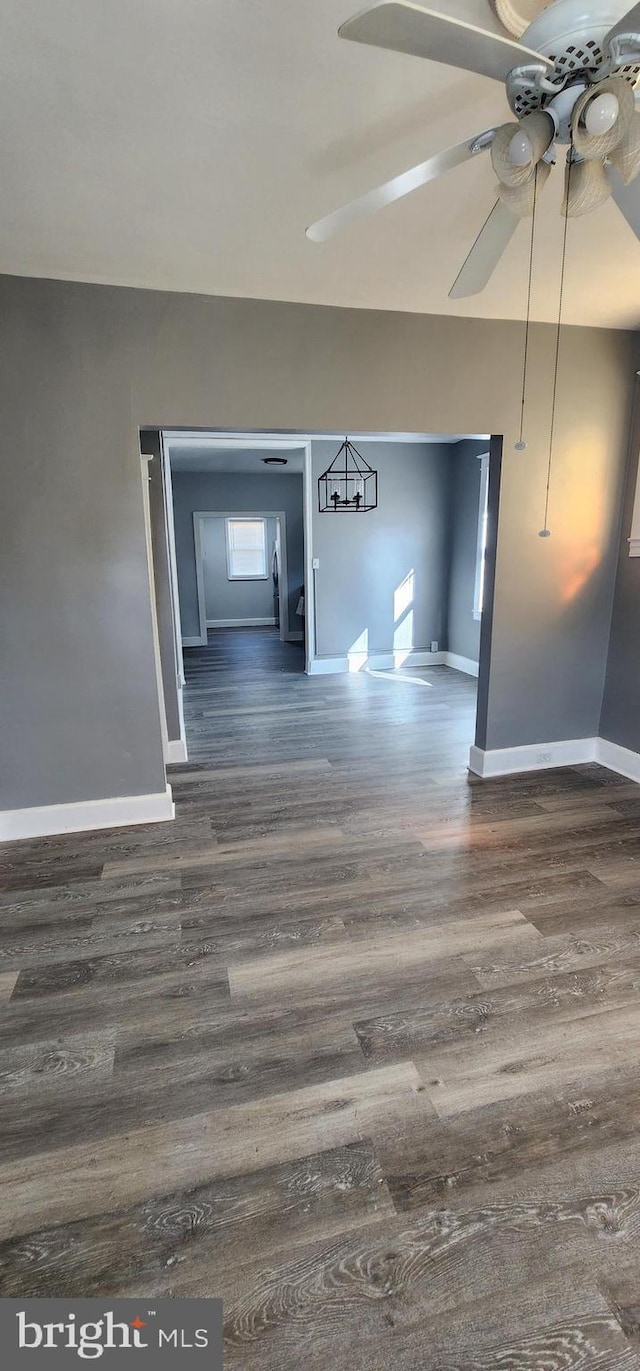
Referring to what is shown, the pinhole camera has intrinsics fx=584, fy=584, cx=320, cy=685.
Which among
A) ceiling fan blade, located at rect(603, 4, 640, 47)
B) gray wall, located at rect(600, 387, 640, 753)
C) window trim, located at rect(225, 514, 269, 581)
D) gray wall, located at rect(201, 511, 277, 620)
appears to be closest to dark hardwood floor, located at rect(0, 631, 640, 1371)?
gray wall, located at rect(600, 387, 640, 753)

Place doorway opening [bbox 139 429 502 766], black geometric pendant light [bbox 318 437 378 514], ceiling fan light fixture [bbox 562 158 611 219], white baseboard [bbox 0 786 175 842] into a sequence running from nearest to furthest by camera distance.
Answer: ceiling fan light fixture [bbox 562 158 611 219] < white baseboard [bbox 0 786 175 842] < doorway opening [bbox 139 429 502 766] < black geometric pendant light [bbox 318 437 378 514]

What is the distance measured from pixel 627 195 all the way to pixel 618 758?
9.95 feet

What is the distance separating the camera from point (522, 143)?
122 cm

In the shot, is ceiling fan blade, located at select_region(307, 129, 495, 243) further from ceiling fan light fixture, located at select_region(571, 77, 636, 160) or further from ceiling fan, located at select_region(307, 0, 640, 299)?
ceiling fan light fixture, located at select_region(571, 77, 636, 160)

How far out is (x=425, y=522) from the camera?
21.4 ft

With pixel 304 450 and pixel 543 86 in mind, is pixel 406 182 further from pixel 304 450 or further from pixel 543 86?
pixel 304 450

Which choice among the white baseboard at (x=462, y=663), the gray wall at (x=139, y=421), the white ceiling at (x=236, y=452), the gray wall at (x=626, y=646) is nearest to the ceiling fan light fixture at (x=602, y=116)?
the gray wall at (x=139, y=421)

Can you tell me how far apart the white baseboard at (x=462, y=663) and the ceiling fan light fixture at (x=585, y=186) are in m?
4.99

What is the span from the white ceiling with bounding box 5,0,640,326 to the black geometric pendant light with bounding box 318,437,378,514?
3405 millimetres

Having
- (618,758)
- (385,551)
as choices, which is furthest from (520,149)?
(385,551)

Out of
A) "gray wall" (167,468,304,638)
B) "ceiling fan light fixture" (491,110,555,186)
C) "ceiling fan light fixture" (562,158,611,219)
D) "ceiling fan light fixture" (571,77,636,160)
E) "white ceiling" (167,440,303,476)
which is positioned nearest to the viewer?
"ceiling fan light fixture" (571,77,636,160)

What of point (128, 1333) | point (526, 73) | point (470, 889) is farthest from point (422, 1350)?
point (526, 73)

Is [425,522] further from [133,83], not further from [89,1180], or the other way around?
[89,1180]

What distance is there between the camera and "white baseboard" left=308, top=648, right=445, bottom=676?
21.3 feet
